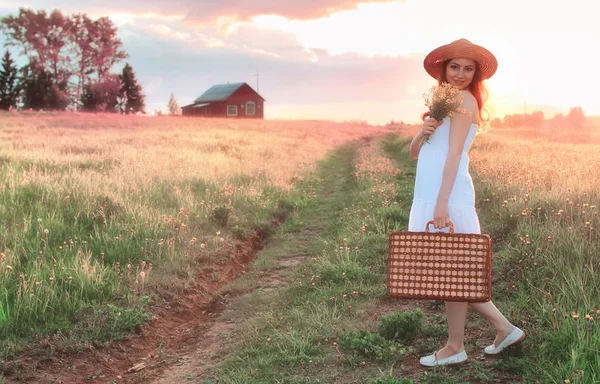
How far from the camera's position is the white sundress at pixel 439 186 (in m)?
3.66

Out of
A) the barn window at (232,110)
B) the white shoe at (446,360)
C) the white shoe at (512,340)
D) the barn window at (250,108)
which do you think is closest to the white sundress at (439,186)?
the white shoe at (512,340)

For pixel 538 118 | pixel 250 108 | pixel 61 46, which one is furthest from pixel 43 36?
pixel 538 118

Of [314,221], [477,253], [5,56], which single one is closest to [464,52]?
[477,253]

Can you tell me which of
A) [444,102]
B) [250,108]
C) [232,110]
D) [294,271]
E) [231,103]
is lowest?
[294,271]

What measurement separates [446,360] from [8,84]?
60.9 meters

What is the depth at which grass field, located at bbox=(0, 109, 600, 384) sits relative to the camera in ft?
13.3

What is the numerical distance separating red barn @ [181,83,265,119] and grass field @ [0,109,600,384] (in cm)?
4928

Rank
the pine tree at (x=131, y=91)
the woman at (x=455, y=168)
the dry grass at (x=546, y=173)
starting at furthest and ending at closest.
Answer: the pine tree at (x=131, y=91) → the dry grass at (x=546, y=173) → the woman at (x=455, y=168)

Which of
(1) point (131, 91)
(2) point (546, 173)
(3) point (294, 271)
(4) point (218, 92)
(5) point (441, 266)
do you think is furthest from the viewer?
(4) point (218, 92)

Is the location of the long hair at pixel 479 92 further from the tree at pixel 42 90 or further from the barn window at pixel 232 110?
the barn window at pixel 232 110

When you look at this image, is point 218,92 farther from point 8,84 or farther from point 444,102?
point 444,102

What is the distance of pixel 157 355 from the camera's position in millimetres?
4793

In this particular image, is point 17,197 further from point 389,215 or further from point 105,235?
point 389,215

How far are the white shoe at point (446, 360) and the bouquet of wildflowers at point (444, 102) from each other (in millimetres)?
1974
